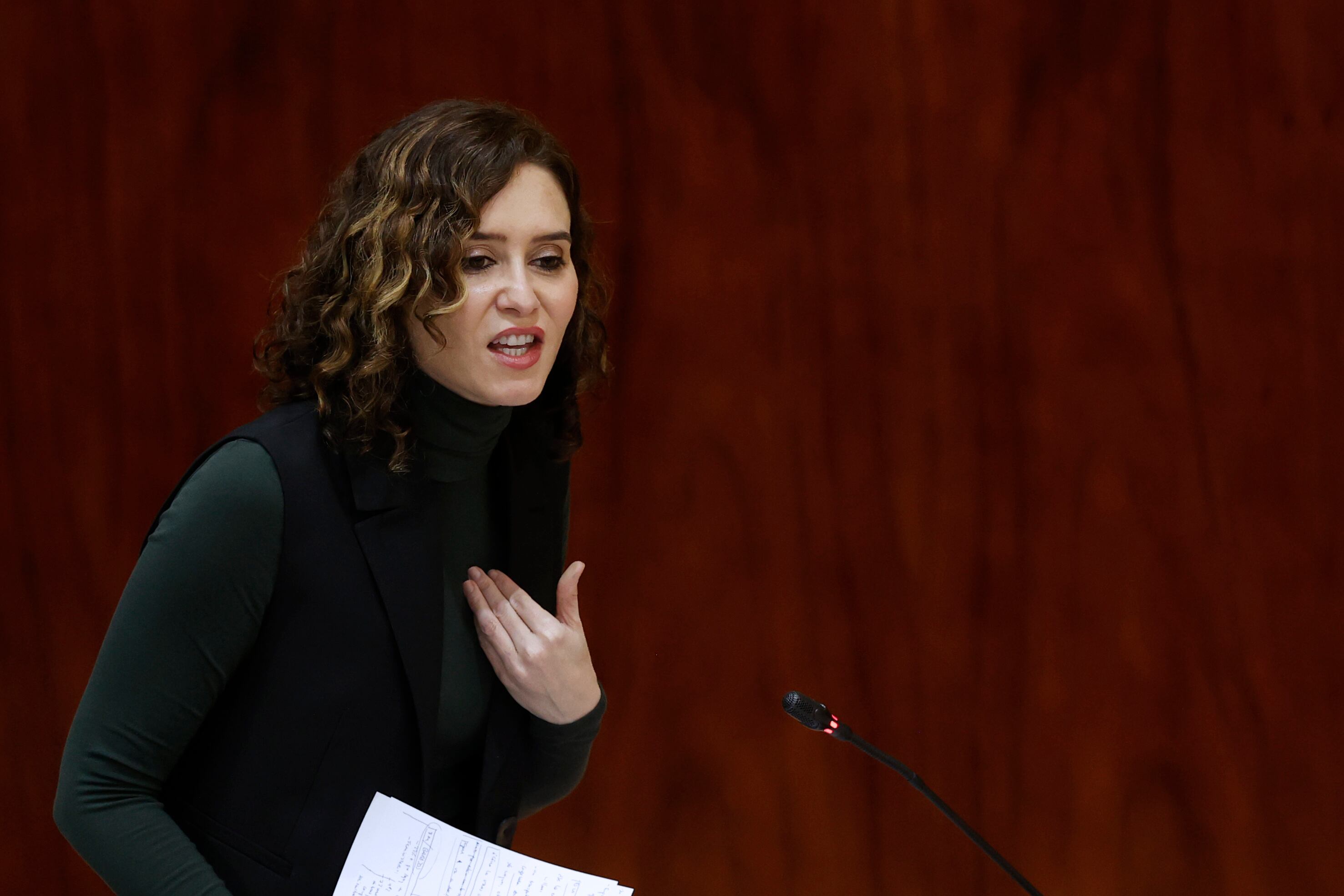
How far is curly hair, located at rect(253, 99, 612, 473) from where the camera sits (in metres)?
0.93

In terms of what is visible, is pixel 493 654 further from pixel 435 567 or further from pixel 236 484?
pixel 236 484

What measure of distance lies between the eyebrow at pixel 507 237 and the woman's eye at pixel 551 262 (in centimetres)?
2

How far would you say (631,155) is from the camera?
68.5 inches

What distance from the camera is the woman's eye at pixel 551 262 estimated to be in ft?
3.36

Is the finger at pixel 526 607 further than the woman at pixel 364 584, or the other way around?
the finger at pixel 526 607

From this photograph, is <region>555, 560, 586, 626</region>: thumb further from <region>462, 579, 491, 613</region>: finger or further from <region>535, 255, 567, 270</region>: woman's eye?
<region>535, 255, 567, 270</region>: woman's eye

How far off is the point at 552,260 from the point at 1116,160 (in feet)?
3.61

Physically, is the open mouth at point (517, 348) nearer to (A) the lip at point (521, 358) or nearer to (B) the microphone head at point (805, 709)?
(A) the lip at point (521, 358)

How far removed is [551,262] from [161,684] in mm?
461

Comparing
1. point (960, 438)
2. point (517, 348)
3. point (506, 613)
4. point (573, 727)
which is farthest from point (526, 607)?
point (960, 438)

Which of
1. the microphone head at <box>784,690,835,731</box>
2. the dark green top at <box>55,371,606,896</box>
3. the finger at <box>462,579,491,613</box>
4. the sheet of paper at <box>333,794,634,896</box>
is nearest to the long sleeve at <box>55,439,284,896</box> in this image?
the dark green top at <box>55,371,606,896</box>

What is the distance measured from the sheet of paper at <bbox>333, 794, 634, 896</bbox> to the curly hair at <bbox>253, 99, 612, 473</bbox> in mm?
278

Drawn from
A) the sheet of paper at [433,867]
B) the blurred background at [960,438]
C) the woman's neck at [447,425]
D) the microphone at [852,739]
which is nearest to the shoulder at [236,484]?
the woman's neck at [447,425]

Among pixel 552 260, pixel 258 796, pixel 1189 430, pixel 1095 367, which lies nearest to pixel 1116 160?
pixel 1095 367
